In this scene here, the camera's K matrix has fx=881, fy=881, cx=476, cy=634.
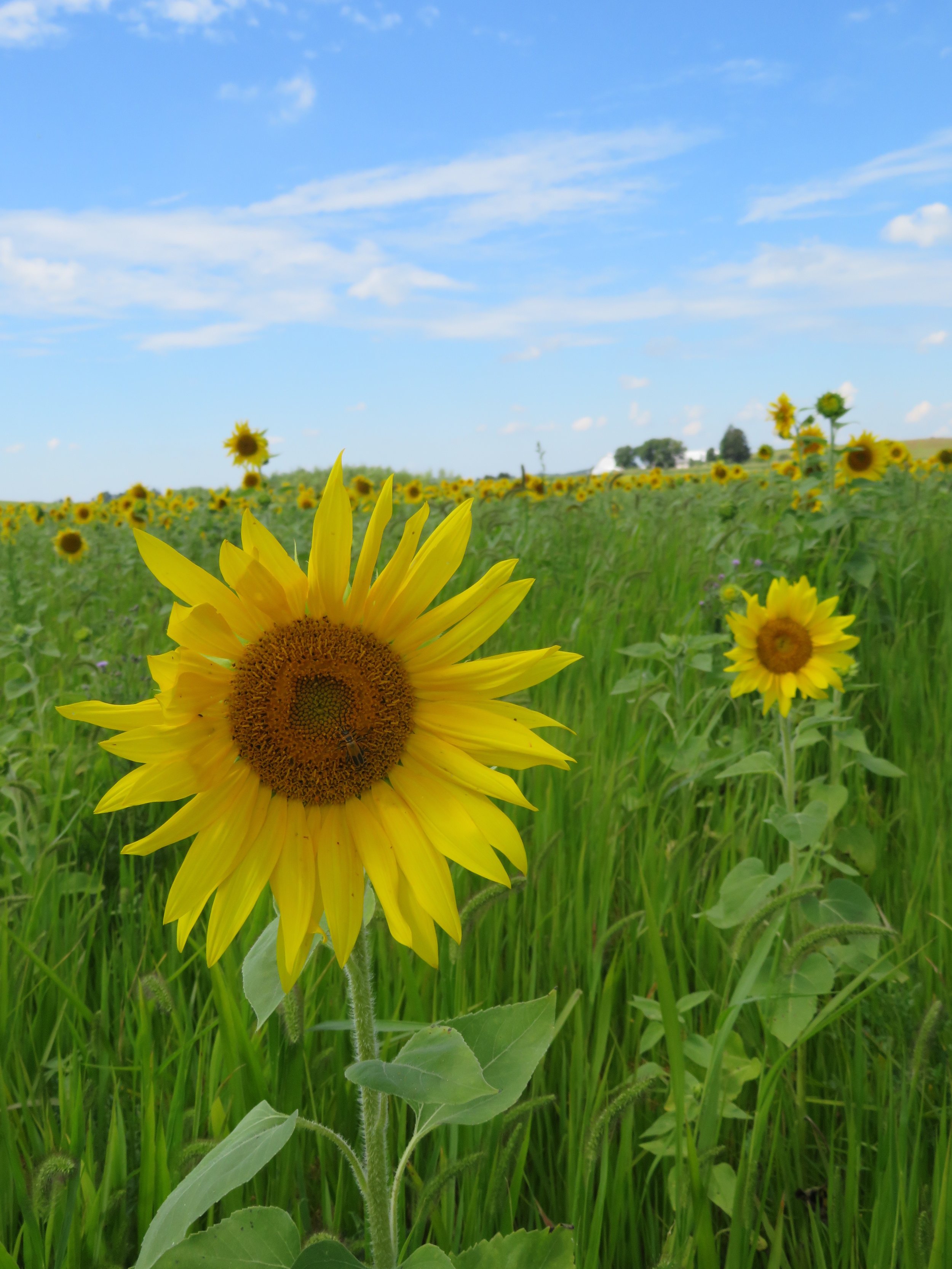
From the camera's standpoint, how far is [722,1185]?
1.76 meters

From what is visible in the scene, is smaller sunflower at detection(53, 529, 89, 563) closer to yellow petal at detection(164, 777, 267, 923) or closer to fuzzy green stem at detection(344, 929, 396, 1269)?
yellow petal at detection(164, 777, 267, 923)

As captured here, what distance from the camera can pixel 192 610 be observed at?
1.07 m

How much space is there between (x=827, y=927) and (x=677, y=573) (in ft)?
13.5

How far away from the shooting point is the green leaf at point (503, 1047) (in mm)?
1091

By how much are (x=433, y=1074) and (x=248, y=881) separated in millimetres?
358

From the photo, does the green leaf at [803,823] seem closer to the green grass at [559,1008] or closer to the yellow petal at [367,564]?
the green grass at [559,1008]

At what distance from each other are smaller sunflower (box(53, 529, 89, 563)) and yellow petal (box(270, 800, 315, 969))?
8638mm

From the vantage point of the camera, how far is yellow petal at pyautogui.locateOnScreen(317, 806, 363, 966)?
3.72ft

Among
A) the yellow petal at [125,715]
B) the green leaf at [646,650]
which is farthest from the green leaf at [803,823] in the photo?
the yellow petal at [125,715]

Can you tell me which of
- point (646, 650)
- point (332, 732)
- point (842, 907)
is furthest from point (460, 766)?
point (646, 650)

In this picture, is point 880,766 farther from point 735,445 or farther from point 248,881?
point 735,445

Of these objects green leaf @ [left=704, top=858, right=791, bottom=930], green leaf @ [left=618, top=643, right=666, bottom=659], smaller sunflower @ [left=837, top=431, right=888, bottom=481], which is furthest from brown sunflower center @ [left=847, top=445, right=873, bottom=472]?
green leaf @ [left=704, top=858, right=791, bottom=930]

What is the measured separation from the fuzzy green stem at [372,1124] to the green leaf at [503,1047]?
0.22 feet

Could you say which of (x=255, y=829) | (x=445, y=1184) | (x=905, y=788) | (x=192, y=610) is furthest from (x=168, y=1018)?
(x=905, y=788)
